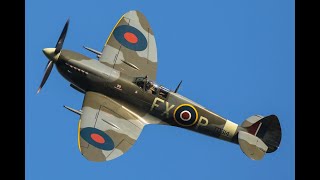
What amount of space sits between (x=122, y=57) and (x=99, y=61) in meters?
0.92

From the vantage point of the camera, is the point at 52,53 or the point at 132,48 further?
the point at 132,48

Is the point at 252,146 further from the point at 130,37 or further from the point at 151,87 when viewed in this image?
the point at 130,37

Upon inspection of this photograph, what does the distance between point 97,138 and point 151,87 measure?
2.72 meters

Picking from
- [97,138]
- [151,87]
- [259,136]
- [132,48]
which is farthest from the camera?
[132,48]

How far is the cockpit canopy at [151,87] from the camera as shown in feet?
79.0

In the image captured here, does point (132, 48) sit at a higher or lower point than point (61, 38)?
higher

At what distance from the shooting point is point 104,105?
2402 centimetres

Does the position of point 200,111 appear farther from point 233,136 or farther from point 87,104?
point 87,104

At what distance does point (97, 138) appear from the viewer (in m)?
23.2

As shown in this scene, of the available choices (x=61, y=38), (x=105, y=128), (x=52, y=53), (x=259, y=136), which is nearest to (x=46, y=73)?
(x=52, y=53)

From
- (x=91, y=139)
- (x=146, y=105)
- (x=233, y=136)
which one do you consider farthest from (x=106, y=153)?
(x=233, y=136)

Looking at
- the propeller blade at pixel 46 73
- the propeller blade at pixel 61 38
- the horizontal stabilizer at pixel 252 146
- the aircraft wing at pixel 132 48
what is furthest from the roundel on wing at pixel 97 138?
the horizontal stabilizer at pixel 252 146

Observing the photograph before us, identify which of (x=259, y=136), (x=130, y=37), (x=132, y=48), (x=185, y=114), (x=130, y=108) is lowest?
(x=130, y=108)

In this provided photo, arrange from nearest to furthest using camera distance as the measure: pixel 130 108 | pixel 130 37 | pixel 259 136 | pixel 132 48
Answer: pixel 130 108 < pixel 259 136 < pixel 132 48 < pixel 130 37
